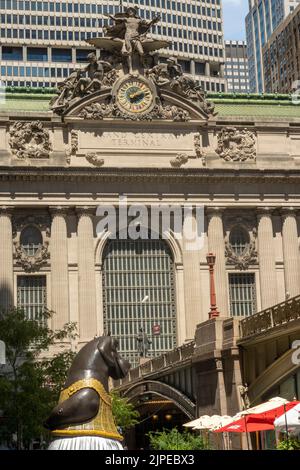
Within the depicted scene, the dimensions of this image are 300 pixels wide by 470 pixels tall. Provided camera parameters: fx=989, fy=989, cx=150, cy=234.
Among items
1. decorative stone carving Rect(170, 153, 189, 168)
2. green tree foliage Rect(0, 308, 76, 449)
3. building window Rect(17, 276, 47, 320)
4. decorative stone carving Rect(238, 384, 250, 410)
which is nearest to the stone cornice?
decorative stone carving Rect(170, 153, 189, 168)

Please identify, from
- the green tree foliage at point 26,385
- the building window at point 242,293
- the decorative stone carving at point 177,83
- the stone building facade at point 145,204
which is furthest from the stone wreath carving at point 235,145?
the green tree foliage at point 26,385

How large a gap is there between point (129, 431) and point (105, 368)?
6717 centimetres

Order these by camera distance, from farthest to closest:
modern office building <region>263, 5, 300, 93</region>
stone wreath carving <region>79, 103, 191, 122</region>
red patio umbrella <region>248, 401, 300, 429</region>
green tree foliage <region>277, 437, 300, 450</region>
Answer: modern office building <region>263, 5, 300, 93</region> → stone wreath carving <region>79, 103, 191, 122</region> → red patio umbrella <region>248, 401, 300, 429</region> → green tree foliage <region>277, 437, 300, 450</region>

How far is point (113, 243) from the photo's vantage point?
3378 inches

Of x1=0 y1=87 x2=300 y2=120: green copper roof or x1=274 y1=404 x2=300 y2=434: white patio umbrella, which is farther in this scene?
x1=0 y1=87 x2=300 y2=120: green copper roof

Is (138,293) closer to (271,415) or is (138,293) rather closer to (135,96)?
(135,96)

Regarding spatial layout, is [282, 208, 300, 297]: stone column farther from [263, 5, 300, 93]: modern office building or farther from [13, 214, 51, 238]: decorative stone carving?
[263, 5, 300, 93]: modern office building

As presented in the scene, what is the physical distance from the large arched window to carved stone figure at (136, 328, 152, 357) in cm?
174

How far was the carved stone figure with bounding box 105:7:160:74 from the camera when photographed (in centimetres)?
8750

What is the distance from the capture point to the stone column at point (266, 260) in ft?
284

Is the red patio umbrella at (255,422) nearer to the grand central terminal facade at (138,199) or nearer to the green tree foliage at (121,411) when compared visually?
the green tree foliage at (121,411)

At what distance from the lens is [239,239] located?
8856 cm

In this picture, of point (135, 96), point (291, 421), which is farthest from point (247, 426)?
point (135, 96)
